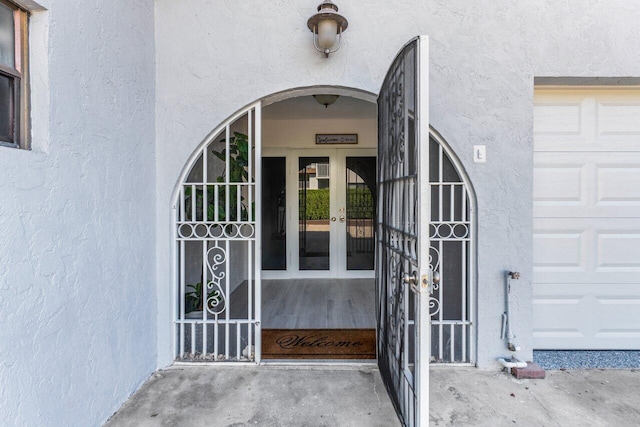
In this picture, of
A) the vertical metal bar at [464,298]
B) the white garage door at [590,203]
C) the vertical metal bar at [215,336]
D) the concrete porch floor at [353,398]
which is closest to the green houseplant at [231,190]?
the vertical metal bar at [215,336]

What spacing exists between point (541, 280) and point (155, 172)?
310cm

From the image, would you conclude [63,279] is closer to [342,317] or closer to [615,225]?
[342,317]

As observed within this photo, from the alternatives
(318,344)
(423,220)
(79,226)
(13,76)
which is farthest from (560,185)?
(13,76)

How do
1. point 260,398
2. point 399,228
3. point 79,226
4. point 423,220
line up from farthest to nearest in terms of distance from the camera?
1. point 260,398
2. point 399,228
3. point 79,226
4. point 423,220

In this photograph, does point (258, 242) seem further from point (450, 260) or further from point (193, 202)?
point (450, 260)

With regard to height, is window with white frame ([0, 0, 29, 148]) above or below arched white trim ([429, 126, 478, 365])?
above

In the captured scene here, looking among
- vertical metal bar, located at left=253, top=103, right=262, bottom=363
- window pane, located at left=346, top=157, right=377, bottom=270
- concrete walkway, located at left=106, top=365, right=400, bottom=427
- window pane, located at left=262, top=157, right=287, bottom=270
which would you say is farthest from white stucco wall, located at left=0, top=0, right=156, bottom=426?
window pane, located at left=346, top=157, right=377, bottom=270

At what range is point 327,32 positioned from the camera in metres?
2.27

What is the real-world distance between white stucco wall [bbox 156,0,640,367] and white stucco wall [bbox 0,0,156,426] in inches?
10.8

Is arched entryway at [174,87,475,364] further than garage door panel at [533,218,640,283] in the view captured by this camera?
No

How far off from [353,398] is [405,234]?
1.15m

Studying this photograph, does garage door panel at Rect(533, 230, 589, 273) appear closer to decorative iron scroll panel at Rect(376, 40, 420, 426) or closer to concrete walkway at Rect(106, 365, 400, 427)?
decorative iron scroll panel at Rect(376, 40, 420, 426)

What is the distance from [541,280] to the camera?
2613mm

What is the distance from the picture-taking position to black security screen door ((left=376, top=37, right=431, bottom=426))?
1532 mm
